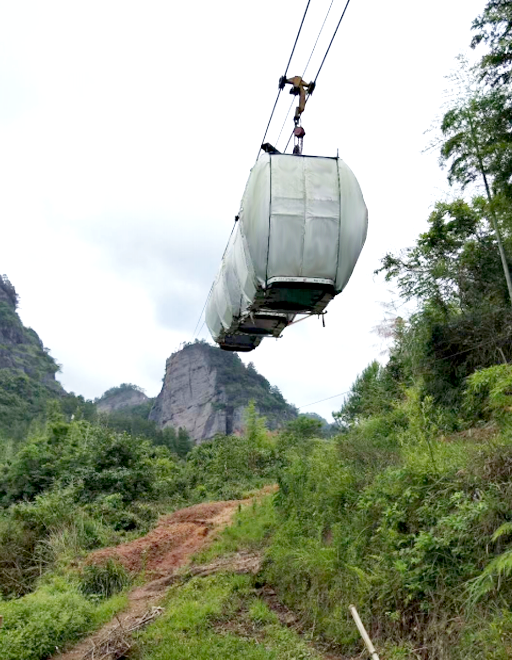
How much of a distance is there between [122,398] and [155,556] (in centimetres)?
10987

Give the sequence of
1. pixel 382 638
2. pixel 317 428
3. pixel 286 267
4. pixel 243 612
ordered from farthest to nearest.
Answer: pixel 317 428 < pixel 243 612 < pixel 286 267 < pixel 382 638

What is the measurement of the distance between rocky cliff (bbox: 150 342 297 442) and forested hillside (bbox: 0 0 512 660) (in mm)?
51265

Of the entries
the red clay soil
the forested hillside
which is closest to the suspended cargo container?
the forested hillside

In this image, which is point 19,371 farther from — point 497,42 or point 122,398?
point 497,42

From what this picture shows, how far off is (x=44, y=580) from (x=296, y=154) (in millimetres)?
8874

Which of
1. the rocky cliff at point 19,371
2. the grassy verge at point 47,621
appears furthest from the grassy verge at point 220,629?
the rocky cliff at point 19,371

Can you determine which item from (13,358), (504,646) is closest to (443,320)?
(504,646)

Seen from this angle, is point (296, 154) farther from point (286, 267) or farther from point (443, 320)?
point (443, 320)

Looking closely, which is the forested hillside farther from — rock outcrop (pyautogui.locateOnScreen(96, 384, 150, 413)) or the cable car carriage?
rock outcrop (pyautogui.locateOnScreen(96, 384, 150, 413))

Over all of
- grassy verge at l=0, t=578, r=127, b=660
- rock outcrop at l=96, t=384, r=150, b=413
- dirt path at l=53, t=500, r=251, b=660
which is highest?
rock outcrop at l=96, t=384, r=150, b=413

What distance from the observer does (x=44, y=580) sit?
10.1m

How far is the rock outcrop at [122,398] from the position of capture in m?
115

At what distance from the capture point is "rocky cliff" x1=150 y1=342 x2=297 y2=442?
69625mm

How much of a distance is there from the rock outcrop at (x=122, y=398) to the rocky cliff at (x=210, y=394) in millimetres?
32728
